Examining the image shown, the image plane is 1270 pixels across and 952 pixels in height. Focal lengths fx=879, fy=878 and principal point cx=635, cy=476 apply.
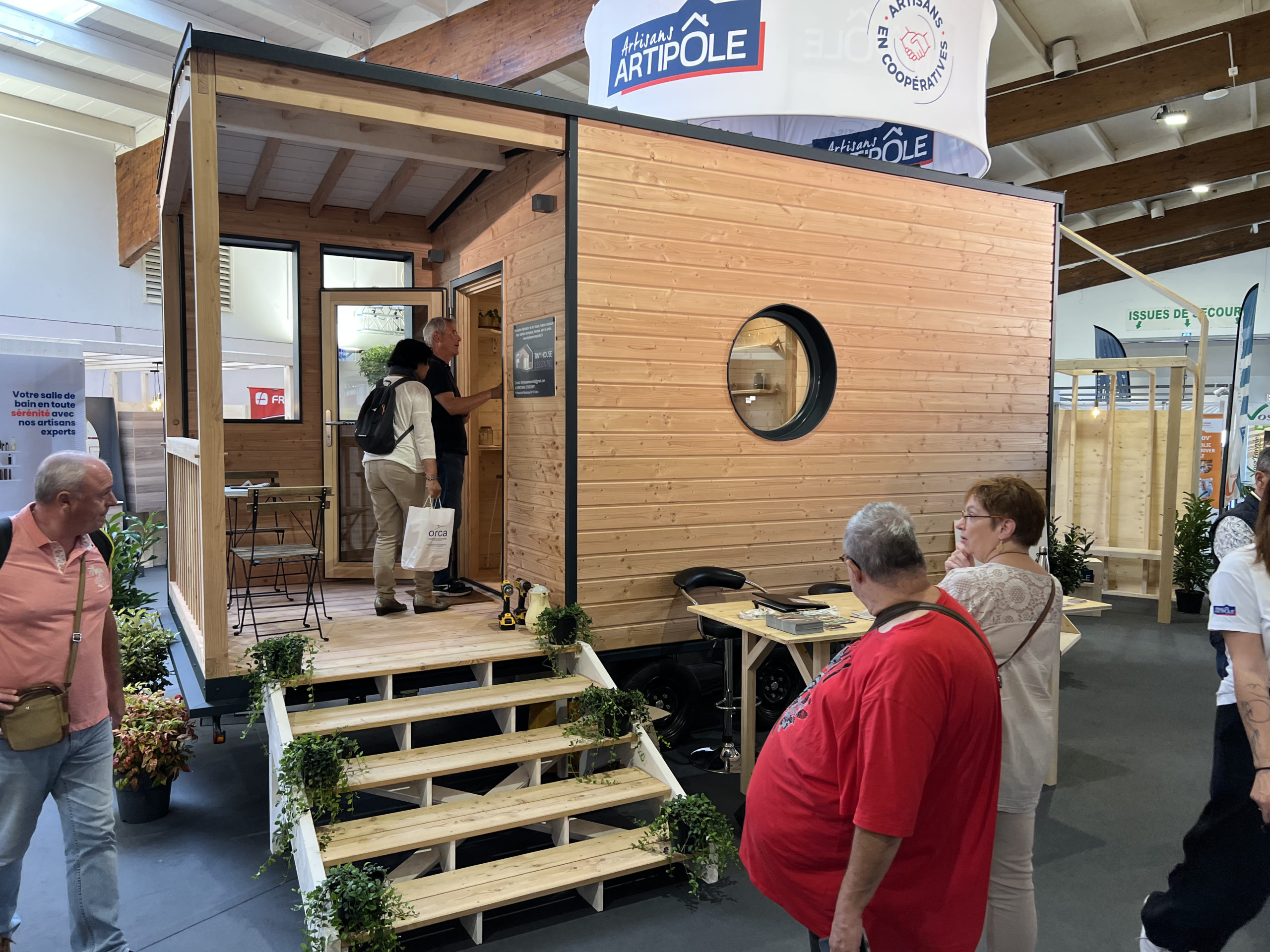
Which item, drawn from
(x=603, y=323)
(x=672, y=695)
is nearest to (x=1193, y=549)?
(x=672, y=695)

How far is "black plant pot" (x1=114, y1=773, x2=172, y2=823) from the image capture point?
13.9 ft

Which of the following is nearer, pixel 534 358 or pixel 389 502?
pixel 534 358

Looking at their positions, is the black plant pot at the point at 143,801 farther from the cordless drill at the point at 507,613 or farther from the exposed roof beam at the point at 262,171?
the exposed roof beam at the point at 262,171

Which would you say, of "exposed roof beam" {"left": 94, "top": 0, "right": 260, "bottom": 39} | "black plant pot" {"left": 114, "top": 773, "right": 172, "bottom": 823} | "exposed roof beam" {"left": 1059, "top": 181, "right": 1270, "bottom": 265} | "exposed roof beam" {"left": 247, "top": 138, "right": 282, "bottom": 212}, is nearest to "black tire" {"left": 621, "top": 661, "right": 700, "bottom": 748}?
"black plant pot" {"left": 114, "top": 773, "right": 172, "bottom": 823}

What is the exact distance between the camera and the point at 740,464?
5.45m

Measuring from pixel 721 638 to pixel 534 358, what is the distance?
Result: 193 cm

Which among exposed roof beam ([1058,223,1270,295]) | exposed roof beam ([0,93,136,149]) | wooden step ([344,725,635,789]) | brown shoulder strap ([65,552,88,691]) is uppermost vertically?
exposed roof beam ([0,93,136,149])

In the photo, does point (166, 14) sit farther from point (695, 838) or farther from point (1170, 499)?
point (1170, 499)

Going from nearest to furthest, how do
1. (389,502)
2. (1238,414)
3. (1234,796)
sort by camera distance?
1. (1234,796)
2. (389,502)
3. (1238,414)

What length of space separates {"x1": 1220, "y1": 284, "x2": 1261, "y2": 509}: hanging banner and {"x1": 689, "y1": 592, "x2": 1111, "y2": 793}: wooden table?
32.5ft

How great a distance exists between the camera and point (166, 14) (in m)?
7.53

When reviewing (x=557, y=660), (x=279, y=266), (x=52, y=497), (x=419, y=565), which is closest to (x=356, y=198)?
(x=419, y=565)

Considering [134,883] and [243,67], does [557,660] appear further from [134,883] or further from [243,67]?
[243,67]

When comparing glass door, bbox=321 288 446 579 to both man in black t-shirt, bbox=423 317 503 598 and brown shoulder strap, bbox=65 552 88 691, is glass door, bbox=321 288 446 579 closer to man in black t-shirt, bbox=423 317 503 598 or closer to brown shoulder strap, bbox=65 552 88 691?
man in black t-shirt, bbox=423 317 503 598
